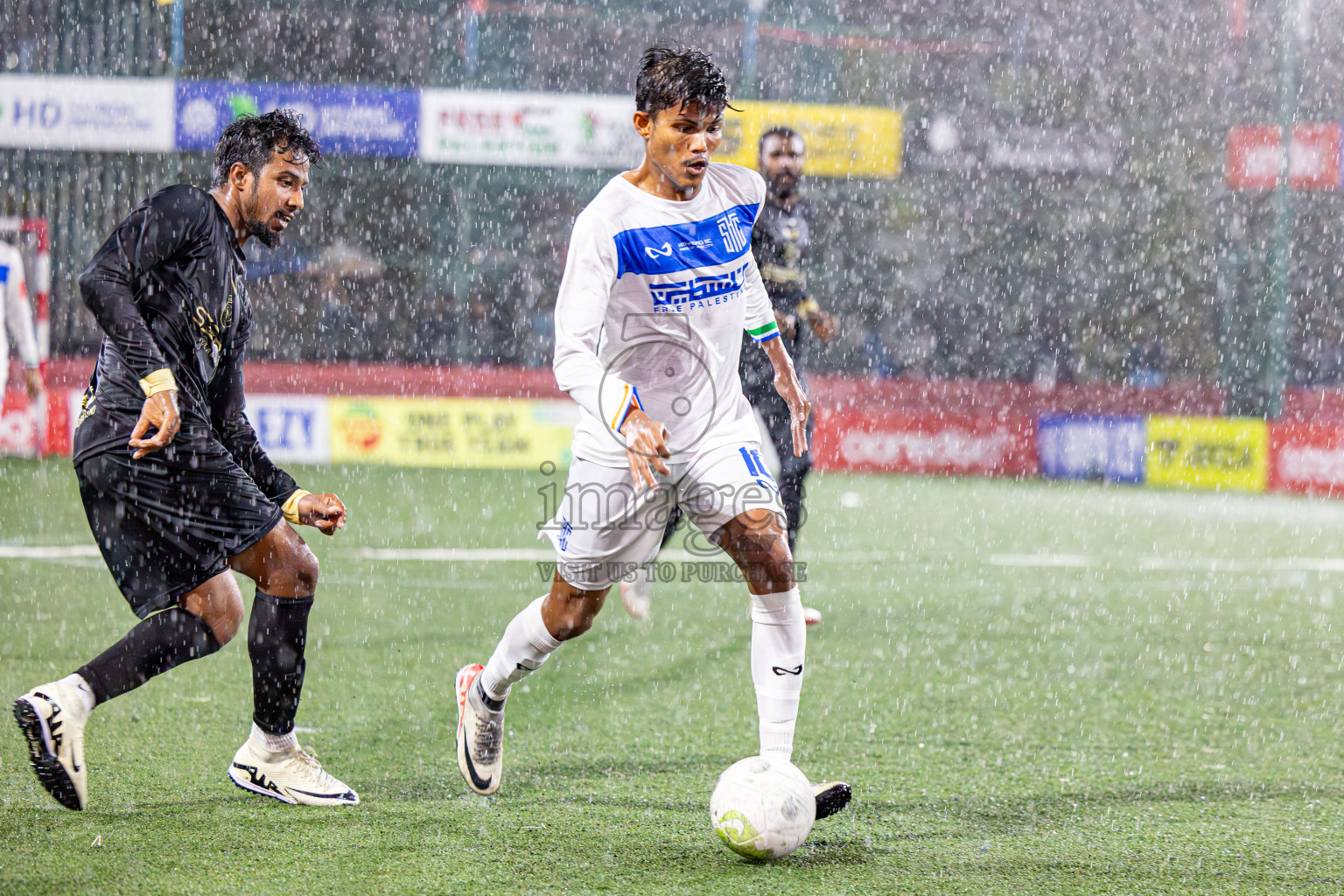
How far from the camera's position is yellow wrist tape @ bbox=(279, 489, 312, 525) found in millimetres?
3627

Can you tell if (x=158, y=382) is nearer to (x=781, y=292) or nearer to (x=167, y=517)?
(x=167, y=517)

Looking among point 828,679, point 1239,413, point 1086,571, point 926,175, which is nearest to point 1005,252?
point 926,175

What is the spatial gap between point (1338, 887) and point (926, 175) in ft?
60.9

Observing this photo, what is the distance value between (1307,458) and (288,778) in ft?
43.7

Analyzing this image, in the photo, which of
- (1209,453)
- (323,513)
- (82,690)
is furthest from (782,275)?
(1209,453)

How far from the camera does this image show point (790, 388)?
13.2 ft

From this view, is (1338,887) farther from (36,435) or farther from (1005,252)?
(1005,252)

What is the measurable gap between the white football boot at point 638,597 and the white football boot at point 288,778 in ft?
9.28

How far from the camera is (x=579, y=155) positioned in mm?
16859

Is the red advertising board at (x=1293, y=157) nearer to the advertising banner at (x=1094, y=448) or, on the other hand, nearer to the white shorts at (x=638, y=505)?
the advertising banner at (x=1094, y=448)

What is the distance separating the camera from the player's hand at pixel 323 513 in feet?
11.6

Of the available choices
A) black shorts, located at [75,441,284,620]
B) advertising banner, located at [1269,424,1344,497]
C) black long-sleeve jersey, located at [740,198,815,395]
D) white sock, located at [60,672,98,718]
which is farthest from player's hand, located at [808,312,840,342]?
advertising banner, located at [1269,424,1344,497]

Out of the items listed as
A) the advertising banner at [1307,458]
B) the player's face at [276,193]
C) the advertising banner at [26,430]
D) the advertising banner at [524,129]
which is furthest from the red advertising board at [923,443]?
the player's face at [276,193]

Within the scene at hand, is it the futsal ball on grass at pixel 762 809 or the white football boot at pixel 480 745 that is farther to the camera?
the white football boot at pixel 480 745
